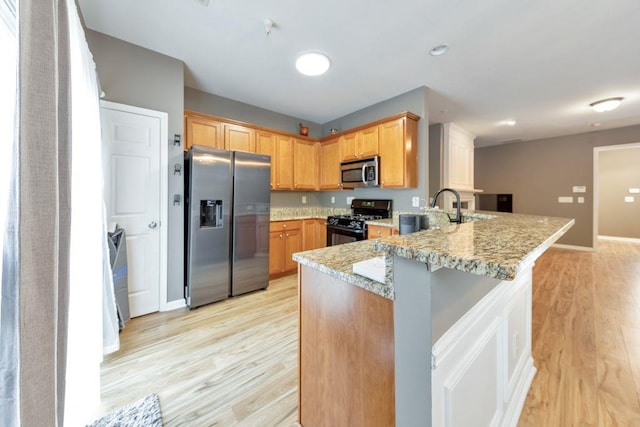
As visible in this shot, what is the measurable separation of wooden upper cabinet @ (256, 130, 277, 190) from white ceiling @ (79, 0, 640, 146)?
1.55 feet

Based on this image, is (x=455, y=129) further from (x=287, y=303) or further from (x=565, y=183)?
(x=287, y=303)

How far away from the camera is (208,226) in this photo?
2701 millimetres

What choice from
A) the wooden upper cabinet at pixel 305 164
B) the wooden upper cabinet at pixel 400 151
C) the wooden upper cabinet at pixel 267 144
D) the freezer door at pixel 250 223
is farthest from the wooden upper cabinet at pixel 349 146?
the freezer door at pixel 250 223

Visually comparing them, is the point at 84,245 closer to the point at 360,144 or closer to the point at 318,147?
the point at 360,144

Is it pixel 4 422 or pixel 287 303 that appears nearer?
pixel 4 422

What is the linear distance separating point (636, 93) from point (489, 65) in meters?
2.55

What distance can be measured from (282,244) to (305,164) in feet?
4.82

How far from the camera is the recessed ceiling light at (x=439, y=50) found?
225 centimetres

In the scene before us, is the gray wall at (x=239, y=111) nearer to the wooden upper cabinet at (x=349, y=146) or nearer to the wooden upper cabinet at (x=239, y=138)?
the wooden upper cabinet at (x=239, y=138)

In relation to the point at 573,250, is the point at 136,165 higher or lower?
higher

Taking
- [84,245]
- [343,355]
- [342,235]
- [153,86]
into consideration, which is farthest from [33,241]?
[342,235]

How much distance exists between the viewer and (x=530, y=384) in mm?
1535

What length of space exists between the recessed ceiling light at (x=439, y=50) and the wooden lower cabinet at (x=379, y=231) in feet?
5.98

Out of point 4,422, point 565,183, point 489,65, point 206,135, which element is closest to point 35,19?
point 4,422
